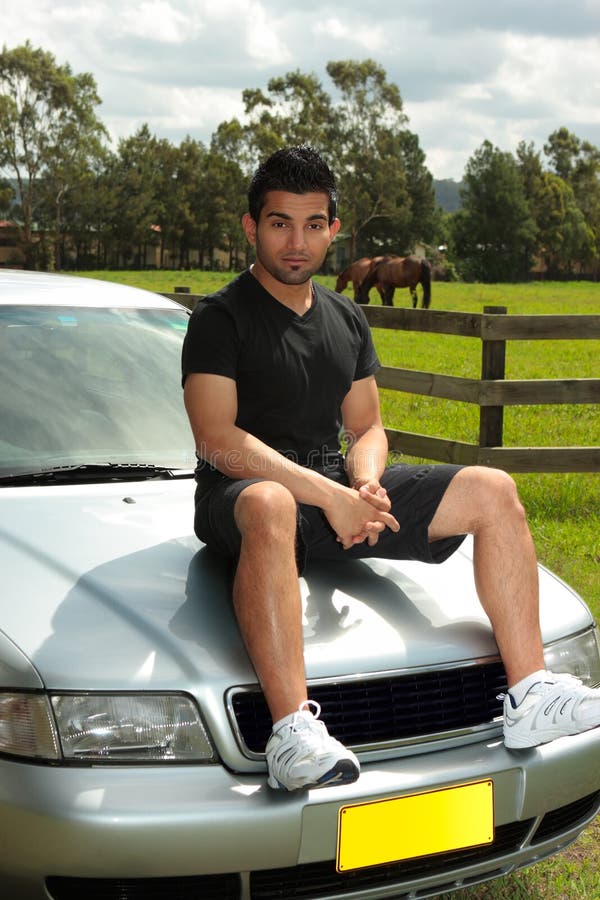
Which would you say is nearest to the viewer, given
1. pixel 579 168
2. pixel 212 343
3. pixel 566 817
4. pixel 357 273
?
pixel 566 817

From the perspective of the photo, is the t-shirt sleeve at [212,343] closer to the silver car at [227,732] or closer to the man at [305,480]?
the man at [305,480]

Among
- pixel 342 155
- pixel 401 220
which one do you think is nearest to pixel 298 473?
pixel 342 155

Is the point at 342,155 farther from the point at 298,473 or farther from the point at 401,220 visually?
the point at 298,473

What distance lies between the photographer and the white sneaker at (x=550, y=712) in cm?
257

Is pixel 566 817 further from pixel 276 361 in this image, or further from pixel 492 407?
pixel 492 407

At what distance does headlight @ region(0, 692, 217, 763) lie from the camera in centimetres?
227


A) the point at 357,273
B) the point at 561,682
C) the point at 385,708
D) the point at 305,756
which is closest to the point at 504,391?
the point at 561,682

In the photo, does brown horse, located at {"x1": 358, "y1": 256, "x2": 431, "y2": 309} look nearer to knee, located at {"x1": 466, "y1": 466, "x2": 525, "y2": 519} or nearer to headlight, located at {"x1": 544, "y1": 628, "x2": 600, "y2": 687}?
knee, located at {"x1": 466, "y1": 466, "x2": 525, "y2": 519}

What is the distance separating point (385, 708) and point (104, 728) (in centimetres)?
66

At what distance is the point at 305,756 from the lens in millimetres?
2232

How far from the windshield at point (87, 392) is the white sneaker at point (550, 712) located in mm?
1512

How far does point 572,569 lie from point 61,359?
3.33 meters

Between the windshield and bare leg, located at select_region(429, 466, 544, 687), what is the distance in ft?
3.45

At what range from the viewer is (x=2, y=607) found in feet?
8.23
